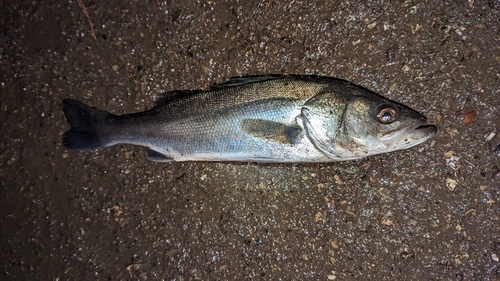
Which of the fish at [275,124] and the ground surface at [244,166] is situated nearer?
the fish at [275,124]

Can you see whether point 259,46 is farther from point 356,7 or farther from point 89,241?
point 89,241

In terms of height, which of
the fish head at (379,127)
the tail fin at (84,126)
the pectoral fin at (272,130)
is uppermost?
the tail fin at (84,126)

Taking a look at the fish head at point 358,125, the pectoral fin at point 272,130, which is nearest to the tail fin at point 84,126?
the pectoral fin at point 272,130

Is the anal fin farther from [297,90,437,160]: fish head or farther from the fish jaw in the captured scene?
the fish jaw

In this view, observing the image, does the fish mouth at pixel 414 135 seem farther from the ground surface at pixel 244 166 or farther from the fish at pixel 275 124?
the ground surface at pixel 244 166

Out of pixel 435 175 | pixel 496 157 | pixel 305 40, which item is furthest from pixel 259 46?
pixel 496 157

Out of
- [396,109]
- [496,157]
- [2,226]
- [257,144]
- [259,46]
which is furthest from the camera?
[2,226]
